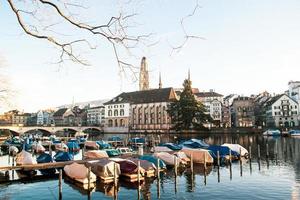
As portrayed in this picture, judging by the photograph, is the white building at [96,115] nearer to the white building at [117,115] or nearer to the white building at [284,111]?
the white building at [117,115]

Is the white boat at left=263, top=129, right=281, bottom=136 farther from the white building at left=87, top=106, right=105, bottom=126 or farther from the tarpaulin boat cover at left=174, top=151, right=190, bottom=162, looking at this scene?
the white building at left=87, top=106, right=105, bottom=126

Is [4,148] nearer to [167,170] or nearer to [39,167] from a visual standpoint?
[39,167]

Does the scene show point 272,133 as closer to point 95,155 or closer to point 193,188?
point 95,155

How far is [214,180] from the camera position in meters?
28.2

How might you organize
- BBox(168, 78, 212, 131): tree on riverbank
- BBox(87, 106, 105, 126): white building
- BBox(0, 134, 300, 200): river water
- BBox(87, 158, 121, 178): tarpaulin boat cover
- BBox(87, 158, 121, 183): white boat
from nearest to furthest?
1. BBox(0, 134, 300, 200): river water
2. BBox(87, 158, 121, 183): white boat
3. BBox(87, 158, 121, 178): tarpaulin boat cover
4. BBox(168, 78, 212, 131): tree on riverbank
5. BBox(87, 106, 105, 126): white building

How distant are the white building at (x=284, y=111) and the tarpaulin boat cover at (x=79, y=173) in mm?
110284

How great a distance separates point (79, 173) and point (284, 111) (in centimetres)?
11227

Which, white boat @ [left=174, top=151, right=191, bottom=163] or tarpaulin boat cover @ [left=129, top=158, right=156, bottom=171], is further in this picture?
white boat @ [left=174, top=151, right=191, bottom=163]

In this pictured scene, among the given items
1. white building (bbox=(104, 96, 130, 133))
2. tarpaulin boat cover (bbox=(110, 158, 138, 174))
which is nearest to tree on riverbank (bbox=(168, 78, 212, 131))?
white building (bbox=(104, 96, 130, 133))

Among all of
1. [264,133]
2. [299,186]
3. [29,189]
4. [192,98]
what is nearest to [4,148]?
[29,189]

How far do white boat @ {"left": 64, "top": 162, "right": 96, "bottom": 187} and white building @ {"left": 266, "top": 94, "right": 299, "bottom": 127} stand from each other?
110 metres

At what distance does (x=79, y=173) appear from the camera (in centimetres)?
2609

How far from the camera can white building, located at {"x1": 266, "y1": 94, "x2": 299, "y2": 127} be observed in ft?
396

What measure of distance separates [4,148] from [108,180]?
43.3 metres
